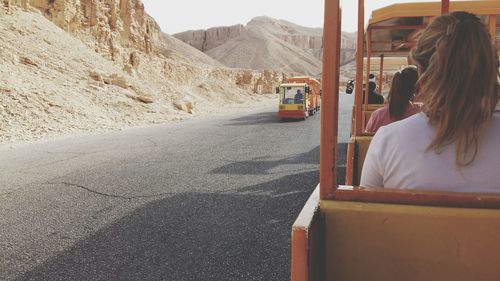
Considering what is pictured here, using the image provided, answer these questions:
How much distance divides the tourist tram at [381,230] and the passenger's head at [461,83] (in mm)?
223

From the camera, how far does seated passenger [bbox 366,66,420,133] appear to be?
13.5 ft

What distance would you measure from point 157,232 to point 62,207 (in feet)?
6.04

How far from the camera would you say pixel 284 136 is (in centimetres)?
1420

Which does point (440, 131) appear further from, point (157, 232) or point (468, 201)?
point (157, 232)

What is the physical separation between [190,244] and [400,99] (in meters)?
2.49

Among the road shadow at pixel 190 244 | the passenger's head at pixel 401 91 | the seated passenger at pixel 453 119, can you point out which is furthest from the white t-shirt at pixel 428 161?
the passenger's head at pixel 401 91

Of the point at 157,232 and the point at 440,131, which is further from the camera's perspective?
the point at 157,232

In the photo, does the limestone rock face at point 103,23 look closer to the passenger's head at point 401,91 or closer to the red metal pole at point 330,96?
the passenger's head at point 401,91

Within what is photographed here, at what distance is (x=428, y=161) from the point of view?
1.75m

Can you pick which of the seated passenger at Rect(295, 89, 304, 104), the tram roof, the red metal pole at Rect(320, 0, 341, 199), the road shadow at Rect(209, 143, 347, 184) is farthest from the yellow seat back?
the seated passenger at Rect(295, 89, 304, 104)

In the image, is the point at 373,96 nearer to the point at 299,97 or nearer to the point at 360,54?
the point at 360,54

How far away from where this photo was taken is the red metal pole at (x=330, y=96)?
1.75m

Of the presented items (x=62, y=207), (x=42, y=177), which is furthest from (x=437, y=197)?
(x=42, y=177)

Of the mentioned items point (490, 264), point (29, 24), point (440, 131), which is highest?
point (29, 24)
